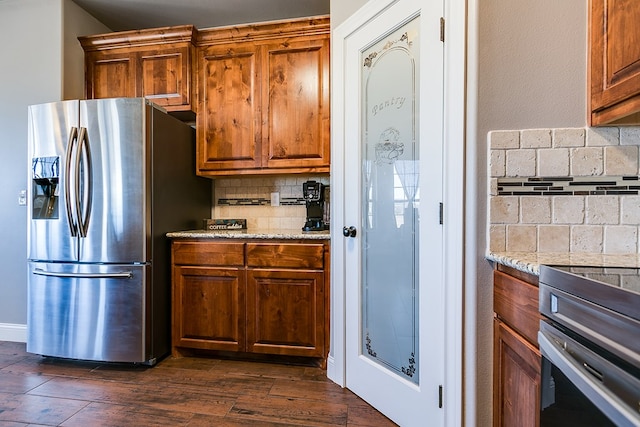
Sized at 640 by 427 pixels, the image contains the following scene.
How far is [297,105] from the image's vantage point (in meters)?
2.45

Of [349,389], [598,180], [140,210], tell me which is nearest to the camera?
[598,180]

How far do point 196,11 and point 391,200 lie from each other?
7.81ft

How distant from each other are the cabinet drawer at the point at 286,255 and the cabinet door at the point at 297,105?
2.11 ft

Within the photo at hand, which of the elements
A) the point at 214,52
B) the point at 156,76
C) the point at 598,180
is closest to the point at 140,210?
the point at 156,76

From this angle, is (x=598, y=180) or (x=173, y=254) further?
(x=173, y=254)

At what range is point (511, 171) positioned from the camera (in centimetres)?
119

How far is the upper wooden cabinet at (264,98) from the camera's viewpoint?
95.3 inches

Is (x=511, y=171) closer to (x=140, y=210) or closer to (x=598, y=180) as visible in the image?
(x=598, y=180)

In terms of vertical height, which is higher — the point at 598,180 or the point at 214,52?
the point at 214,52

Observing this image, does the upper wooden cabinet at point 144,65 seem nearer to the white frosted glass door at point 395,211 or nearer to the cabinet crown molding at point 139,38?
the cabinet crown molding at point 139,38

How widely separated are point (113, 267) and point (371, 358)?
173 centimetres

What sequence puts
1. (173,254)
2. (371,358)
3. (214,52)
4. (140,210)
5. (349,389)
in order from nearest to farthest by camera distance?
(371,358) < (349,389) < (140,210) < (173,254) < (214,52)

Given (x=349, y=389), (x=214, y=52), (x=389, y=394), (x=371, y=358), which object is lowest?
(x=349, y=389)

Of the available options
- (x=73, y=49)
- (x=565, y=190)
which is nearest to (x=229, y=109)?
(x=73, y=49)
